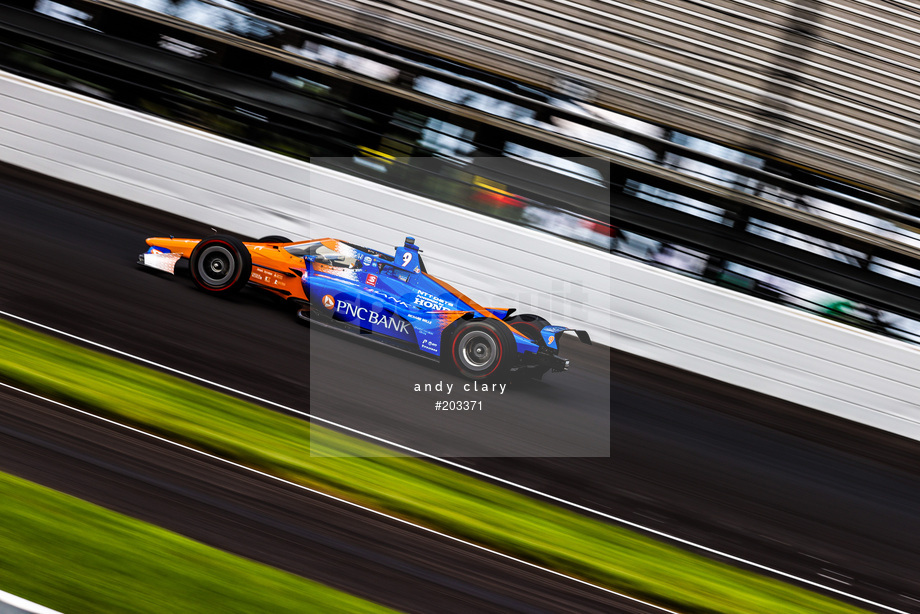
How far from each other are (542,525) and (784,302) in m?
5.06

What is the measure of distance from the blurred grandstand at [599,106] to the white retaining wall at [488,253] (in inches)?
15.4

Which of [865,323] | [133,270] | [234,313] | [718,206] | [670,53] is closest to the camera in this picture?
[234,313]

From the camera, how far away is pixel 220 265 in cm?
720

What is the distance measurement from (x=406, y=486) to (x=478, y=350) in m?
1.68

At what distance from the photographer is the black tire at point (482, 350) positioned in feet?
20.7

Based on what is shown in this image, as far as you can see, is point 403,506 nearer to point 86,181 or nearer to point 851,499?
point 851,499

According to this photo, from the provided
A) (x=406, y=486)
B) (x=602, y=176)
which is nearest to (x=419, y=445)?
(x=406, y=486)

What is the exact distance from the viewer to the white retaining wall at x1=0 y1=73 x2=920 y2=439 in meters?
8.17

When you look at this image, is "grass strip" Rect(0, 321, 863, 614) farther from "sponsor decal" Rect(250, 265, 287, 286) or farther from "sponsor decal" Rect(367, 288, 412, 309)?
"sponsor decal" Rect(250, 265, 287, 286)

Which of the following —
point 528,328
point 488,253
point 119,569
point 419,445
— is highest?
point 488,253

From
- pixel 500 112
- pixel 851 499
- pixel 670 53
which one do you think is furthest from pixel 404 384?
pixel 670 53

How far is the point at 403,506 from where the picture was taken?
4750 millimetres

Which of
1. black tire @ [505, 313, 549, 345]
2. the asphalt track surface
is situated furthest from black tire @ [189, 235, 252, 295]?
black tire @ [505, 313, 549, 345]

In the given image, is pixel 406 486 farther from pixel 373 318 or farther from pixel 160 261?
pixel 160 261
